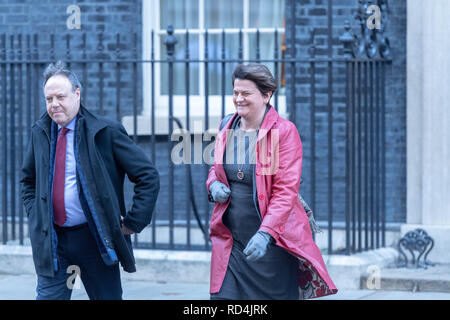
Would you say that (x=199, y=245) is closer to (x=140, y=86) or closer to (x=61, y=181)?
(x=140, y=86)

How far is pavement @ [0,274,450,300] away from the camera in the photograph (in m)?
7.30

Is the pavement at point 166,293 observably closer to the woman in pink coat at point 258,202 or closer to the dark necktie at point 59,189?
the woman in pink coat at point 258,202

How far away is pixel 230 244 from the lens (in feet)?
15.6

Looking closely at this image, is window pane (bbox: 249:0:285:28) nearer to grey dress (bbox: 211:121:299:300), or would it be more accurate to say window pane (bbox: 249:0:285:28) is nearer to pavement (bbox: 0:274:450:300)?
pavement (bbox: 0:274:450:300)

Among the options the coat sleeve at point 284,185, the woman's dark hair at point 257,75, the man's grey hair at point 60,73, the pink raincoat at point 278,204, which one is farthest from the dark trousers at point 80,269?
the woman's dark hair at point 257,75

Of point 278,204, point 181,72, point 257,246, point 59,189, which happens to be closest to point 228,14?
point 181,72

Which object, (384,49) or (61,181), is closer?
→ (61,181)

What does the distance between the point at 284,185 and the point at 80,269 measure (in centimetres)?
115

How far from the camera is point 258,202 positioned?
15.2 ft

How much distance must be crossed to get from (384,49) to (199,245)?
2.43 metres

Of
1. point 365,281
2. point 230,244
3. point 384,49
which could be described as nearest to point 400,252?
point 365,281

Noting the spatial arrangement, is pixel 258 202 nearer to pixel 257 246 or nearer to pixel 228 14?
pixel 257 246

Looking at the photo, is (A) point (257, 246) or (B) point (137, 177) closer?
(A) point (257, 246)
